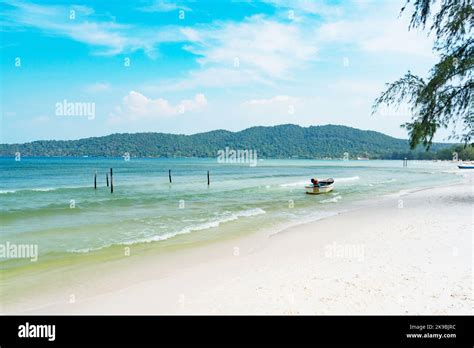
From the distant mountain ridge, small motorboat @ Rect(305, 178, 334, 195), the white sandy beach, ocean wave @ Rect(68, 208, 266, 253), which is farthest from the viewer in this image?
the distant mountain ridge

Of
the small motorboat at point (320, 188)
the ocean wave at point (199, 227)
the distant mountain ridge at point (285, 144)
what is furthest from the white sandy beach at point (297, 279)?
the distant mountain ridge at point (285, 144)

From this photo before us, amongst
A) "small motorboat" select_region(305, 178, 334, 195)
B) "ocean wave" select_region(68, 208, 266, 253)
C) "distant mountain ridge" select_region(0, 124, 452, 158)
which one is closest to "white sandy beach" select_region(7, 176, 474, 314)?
"ocean wave" select_region(68, 208, 266, 253)

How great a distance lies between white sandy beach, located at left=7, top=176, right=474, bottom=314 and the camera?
571 cm

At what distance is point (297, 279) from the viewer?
7223mm

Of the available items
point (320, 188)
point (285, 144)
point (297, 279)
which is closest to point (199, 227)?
point (297, 279)

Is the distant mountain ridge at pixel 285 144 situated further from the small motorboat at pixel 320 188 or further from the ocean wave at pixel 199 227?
the ocean wave at pixel 199 227

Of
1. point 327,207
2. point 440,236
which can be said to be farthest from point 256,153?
point 440,236

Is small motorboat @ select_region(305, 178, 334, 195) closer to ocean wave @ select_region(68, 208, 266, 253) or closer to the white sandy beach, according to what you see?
ocean wave @ select_region(68, 208, 266, 253)

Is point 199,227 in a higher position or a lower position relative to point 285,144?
lower

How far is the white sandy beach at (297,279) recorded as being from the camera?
571cm

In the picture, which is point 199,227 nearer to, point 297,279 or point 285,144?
point 297,279

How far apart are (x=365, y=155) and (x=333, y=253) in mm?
187248

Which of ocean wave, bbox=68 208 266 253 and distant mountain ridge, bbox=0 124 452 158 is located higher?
distant mountain ridge, bbox=0 124 452 158

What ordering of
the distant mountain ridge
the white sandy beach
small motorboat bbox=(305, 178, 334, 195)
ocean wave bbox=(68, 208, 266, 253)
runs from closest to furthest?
the white sandy beach < ocean wave bbox=(68, 208, 266, 253) < small motorboat bbox=(305, 178, 334, 195) < the distant mountain ridge
